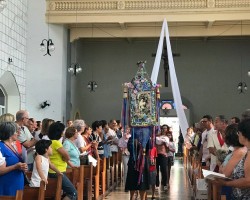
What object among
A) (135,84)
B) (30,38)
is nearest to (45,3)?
(30,38)

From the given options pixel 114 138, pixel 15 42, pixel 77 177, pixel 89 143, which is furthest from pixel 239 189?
pixel 15 42

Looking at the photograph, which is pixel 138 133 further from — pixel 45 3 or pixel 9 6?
pixel 45 3

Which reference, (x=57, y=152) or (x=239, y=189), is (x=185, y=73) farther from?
(x=239, y=189)

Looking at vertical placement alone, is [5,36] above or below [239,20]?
below

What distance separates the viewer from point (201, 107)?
71.2ft

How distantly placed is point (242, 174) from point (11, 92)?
1255 centimetres

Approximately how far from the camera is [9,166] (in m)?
4.65

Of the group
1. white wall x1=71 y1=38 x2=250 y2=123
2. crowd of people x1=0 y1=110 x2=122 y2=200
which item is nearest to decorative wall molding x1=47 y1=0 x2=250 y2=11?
white wall x1=71 y1=38 x2=250 y2=123

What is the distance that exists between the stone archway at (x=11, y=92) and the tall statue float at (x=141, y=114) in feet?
22.7

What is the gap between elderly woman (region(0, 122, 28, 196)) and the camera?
461cm

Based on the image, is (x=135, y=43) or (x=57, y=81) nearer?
(x=57, y=81)

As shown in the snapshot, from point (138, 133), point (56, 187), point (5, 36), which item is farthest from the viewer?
point (5, 36)

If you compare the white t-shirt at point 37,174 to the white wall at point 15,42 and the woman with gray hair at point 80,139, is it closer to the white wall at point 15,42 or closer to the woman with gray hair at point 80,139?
the woman with gray hair at point 80,139

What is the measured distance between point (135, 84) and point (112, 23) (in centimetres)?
990
